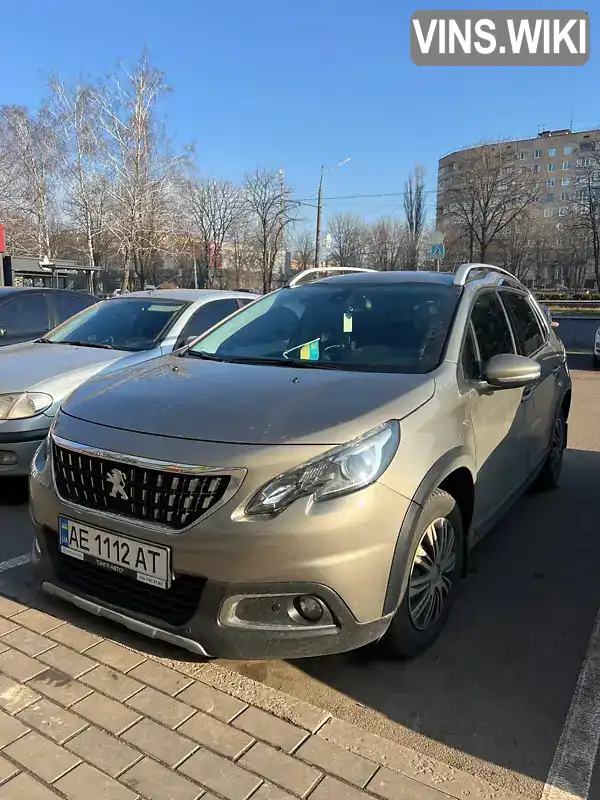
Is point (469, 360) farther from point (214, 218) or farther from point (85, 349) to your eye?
point (214, 218)

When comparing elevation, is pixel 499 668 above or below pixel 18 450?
below

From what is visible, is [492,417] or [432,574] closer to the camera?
[432,574]

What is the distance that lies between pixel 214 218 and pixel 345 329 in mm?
45417

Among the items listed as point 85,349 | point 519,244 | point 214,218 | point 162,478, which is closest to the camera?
point 162,478

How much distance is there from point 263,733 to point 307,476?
38.3 inches

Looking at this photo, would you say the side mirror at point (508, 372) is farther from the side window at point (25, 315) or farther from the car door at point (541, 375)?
the side window at point (25, 315)

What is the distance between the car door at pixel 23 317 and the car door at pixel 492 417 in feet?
17.7

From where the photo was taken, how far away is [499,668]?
274cm

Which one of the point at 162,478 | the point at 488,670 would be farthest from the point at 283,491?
the point at 488,670

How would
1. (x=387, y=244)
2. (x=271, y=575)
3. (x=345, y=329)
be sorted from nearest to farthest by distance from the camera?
(x=271, y=575)
(x=345, y=329)
(x=387, y=244)

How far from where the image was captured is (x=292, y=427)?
7.82 ft

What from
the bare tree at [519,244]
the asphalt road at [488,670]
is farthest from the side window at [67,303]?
the bare tree at [519,244]

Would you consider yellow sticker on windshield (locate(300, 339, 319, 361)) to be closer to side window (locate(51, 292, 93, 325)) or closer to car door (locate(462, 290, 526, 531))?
car door (locate(462, 290, 526, 531))

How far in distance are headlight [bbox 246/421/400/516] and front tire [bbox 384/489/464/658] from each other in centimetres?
38
